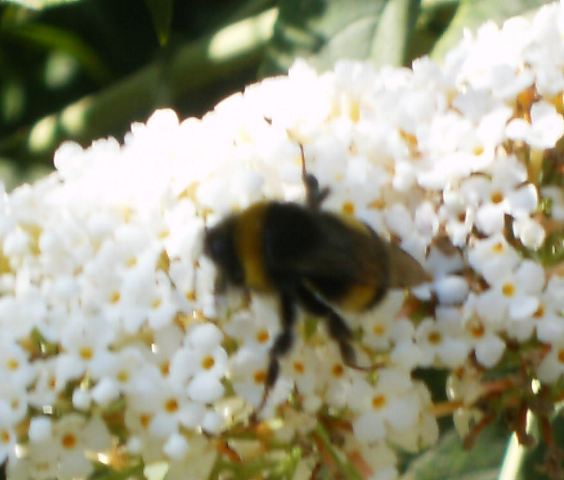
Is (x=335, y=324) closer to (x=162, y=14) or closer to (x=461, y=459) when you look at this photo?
(x=461, y=459)

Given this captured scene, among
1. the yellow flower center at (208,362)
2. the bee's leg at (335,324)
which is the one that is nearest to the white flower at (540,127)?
the bee's leg at (335,324)

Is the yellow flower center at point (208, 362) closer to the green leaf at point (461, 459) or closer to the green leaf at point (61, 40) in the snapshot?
the green leaf at point (461, 459)

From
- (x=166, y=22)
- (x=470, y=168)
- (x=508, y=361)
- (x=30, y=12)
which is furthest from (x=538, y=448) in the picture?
(x=30, y=12)

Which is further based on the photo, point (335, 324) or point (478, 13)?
point (478, 13)

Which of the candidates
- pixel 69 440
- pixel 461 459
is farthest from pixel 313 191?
pixel 461 459

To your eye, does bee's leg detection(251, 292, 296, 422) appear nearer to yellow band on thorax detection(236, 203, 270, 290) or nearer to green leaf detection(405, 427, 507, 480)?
yellow band on thorax detection(236, 203, 270, 290)

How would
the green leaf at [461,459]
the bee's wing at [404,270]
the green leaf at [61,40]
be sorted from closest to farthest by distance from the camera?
the bee's wing at [404,270] < the green leaf at [461,459] < the green leaf at [61,40]
